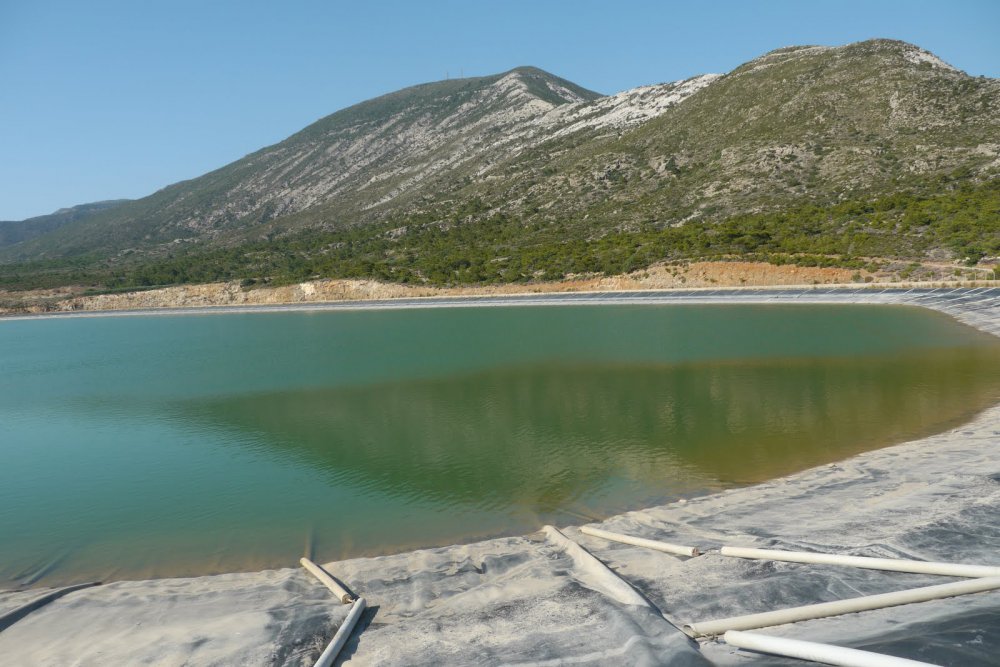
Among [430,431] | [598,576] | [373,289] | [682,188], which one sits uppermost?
[682,188]

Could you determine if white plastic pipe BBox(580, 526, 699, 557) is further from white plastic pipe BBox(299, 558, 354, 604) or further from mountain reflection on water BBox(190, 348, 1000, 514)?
white plastic pipe BBox(299, 558, 354, 604)

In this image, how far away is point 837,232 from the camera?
5425 centimetres

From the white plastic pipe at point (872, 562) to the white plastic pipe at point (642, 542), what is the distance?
0.51m

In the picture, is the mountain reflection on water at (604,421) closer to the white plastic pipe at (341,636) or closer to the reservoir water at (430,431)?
the reservoir water at (430,431)

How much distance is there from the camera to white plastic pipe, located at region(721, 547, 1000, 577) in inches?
298

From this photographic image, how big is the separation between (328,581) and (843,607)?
653 cm

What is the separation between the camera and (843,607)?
7.23 meters

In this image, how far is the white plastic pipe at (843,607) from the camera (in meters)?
7.09

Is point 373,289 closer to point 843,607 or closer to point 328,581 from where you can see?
point 328,581

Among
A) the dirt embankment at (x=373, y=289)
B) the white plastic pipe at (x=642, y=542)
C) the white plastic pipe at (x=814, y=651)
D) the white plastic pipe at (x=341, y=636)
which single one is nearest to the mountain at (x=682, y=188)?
the dirt embankment at (x=373, y=289)

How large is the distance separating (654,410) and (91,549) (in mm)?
14038

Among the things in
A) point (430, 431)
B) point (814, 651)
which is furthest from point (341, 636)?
point (430, 431)

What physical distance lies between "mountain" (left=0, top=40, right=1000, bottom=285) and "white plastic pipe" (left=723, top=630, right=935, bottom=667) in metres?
48.4

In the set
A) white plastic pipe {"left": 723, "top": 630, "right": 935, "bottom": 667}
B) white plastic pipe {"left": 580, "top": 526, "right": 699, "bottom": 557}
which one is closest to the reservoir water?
white plastic pipe {"left": 580, "top": 526, "right": 699, "bottom": 557}
